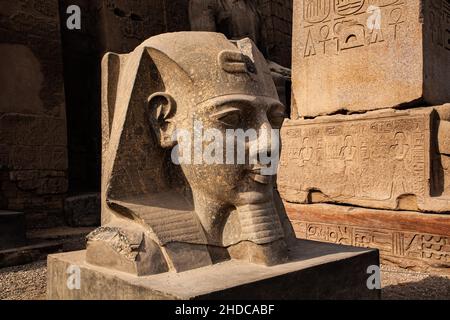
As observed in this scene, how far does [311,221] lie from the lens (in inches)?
188

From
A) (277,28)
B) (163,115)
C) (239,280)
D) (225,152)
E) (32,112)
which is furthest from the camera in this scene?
(277,28)

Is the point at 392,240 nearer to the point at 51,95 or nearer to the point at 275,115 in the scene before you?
the point at 275,115

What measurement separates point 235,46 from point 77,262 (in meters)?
1.42

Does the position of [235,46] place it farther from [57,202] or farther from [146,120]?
[57,202]

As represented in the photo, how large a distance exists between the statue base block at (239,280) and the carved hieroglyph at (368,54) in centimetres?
219

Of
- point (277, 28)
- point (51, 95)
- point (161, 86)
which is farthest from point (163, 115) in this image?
point (277, 28)

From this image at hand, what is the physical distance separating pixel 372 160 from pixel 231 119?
2477 millimetres

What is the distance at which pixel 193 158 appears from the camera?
2.27m

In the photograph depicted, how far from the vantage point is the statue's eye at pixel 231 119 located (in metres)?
2.21

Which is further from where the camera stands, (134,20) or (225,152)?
(134,20)

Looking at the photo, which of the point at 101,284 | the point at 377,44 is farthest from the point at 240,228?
the point at 377,44

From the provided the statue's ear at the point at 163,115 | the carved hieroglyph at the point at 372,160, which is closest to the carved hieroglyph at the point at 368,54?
the carved hieroglyph at the point at 372,160

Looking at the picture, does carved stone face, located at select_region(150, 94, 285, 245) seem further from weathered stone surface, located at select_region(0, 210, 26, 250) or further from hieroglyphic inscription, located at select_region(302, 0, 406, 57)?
weathered stone surface, located at select_region(0, 210, 26, 250)

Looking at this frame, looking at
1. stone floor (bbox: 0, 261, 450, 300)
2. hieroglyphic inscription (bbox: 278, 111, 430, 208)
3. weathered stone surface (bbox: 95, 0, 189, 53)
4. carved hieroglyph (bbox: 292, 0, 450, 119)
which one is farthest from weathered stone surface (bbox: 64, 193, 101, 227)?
carved hieroglyph (bbox: 292, 0, 450, 119)
